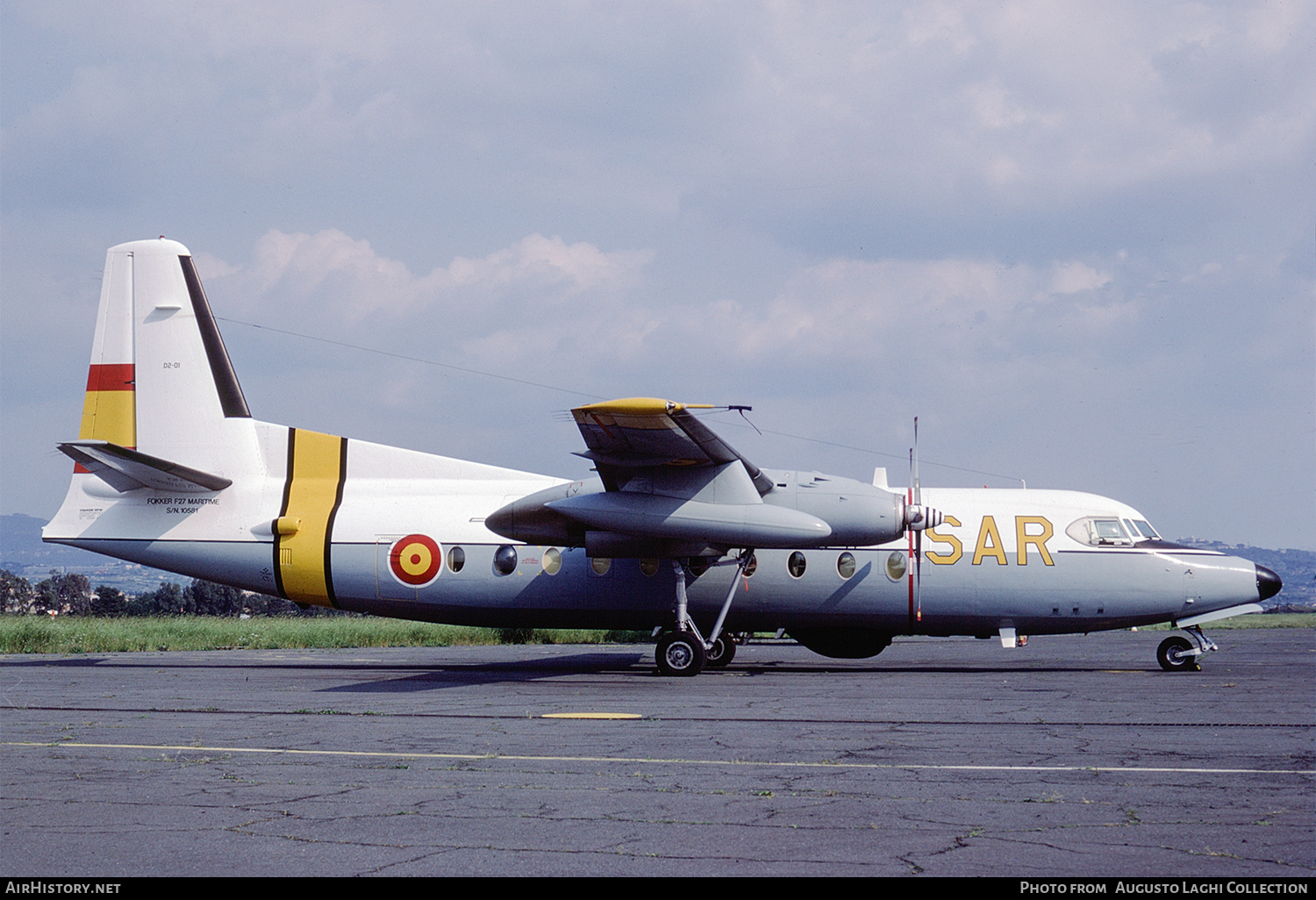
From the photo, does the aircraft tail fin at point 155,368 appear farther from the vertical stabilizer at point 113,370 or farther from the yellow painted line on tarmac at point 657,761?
the yellow painted line on tarmac at point 657,761

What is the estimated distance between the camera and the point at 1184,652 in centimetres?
1952

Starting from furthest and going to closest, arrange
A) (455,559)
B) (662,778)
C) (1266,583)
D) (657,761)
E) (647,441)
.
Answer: (455,559)
(1266,583)
(647,441)
(657,761)
(662,778)

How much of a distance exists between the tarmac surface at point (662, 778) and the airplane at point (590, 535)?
83.5 inches

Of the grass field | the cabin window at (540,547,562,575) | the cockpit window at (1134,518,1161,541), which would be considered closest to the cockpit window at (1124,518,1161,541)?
the cockpit window at (1134,518,1161,541)

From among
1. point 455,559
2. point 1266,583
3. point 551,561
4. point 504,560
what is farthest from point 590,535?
point 1266,583

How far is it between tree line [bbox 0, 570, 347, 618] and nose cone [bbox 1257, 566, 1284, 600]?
5017cm

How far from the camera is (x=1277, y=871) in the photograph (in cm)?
572

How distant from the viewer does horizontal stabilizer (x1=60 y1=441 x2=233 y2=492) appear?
19278 mm

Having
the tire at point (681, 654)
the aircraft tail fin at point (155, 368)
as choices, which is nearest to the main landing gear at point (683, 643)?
the tire at point (681, 654)

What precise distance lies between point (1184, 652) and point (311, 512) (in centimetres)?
1615

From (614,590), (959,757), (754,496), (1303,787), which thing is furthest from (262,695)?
(1303,787)

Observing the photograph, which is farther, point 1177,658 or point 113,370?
point 113,370

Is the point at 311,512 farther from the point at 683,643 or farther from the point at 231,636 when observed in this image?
the point at 231,636

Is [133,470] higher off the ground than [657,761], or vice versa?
[133,470]
